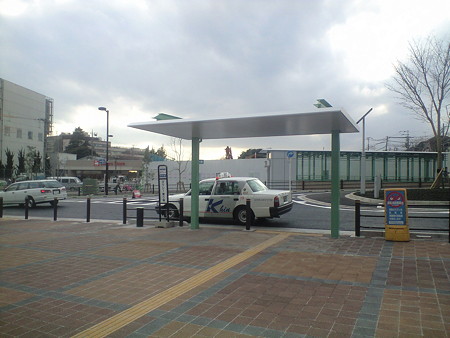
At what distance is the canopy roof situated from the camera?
7805mm

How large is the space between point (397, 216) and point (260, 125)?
3904mm

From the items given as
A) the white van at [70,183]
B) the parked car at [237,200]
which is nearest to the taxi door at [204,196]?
the parked car at [237,200]

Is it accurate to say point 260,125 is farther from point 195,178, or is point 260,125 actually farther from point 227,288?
point 227,288

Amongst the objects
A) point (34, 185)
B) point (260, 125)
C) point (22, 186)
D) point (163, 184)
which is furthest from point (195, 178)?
point (22, 186)

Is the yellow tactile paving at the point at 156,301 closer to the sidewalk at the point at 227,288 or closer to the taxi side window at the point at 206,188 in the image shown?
the sidewalk at the point at 227,288

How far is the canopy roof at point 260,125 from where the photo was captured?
7805 millimetres

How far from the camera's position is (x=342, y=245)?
7965 mm

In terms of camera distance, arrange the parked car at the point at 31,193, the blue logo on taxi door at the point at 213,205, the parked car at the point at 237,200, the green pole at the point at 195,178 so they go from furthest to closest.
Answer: the parked car at the point at 31,193
the blue logo on taxi door at the point at 213,205
the parked car at the point at 237,200
the green pole at the point at 195,178

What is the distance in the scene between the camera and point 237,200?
37.8 feet

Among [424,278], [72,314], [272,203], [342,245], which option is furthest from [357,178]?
[72,314]

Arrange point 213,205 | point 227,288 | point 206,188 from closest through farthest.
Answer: point 227,288
point 213,205
point 206,188

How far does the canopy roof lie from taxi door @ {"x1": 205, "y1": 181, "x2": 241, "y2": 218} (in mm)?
1888

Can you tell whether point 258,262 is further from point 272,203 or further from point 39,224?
point 39,224

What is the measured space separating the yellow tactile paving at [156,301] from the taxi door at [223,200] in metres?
4.51
